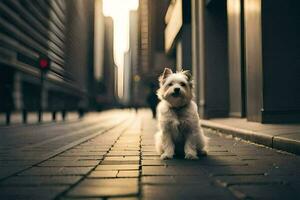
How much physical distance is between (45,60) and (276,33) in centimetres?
1251

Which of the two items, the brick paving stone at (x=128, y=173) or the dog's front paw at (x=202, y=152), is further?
the dog's front paw at (x=202, y=152)

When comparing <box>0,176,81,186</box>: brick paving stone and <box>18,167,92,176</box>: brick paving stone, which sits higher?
<box>18,167,92,176</box>: brick paving stone

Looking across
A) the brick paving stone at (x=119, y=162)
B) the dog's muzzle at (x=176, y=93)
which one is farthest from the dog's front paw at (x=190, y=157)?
the dog's muzzle at (x=176, y=93)

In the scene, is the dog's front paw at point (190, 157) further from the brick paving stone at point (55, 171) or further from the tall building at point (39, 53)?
the tall building at point (39, 53)

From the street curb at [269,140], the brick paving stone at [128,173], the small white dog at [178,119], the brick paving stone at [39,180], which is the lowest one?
the brick paving stone at [39,180]

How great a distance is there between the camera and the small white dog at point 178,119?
562 cm

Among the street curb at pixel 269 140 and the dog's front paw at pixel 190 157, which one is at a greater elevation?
the street curb at pixel 269 140

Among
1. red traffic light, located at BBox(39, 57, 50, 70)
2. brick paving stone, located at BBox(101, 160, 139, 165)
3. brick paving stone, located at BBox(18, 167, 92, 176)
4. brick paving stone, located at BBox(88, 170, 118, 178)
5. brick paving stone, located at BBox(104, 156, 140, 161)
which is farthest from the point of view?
red traffic light, located at BBox(39, 57, 50, 70)

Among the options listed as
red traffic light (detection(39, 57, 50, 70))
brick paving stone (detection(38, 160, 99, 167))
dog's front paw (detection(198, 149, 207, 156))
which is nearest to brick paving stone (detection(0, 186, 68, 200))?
brick paving stone (detection(38, 160, 99, 167))

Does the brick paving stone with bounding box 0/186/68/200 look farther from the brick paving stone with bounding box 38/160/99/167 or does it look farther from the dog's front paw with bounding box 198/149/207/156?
the dog's front paw with bounding box 198/149/207/156

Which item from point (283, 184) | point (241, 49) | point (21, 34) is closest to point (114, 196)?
point (283, 184)

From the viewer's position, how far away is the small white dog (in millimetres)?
5625

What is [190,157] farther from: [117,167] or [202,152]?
[117,167]

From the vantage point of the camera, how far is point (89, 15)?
486ft
